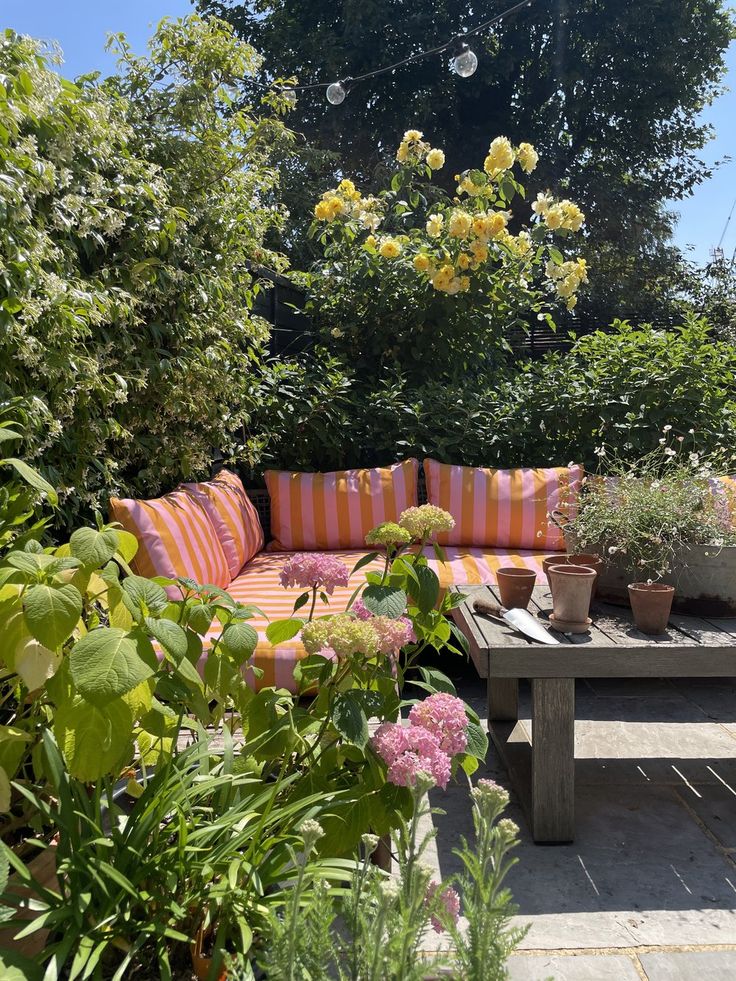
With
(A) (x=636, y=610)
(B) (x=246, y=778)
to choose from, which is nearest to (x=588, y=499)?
(A) (x=636, y=610)

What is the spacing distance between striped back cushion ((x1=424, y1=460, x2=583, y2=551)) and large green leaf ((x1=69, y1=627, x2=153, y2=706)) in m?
2.69

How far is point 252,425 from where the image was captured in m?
3.85

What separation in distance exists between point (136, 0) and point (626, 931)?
13.8 feet

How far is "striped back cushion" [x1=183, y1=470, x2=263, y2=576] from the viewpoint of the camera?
9.79ft

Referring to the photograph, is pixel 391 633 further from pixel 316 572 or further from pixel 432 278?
pixel 432 278

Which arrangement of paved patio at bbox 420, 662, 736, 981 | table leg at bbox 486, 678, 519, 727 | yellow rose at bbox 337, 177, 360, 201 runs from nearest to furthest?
paved patio at bbox 420, 662, 736, 981, table leg at bbox 486, 678, 519, 727, yellow rose at bbox 337, 177, 360, 201

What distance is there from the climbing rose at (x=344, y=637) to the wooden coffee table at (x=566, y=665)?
0.81 metres

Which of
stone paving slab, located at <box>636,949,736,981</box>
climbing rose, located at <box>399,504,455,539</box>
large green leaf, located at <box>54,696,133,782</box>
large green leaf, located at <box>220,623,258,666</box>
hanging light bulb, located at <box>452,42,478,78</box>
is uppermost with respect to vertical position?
hanging light bulb, located at <box>452,42,478,78</box>

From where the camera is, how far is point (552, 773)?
6.31 feet

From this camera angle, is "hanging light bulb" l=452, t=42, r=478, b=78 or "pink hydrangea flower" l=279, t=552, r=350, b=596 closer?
"pink hydrangea flower" l=279, t=552, r=350, b=596

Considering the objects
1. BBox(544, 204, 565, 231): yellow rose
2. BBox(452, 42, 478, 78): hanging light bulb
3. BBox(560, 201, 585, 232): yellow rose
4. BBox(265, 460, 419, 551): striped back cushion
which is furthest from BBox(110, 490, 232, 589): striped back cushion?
BBox(452, 42, 478, 78): hanging light bulb

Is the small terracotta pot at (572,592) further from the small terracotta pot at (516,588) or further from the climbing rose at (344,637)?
the climbing rose at (344,637)

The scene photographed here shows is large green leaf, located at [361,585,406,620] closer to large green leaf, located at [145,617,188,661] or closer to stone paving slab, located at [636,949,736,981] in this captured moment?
large green leaf, located at [145,617,188,661]

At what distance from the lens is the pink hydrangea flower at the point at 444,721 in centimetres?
110
